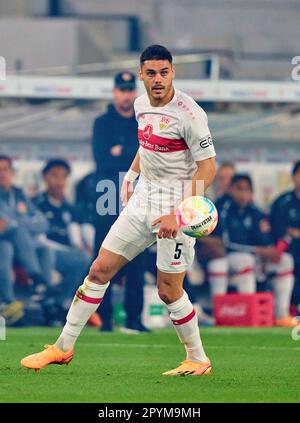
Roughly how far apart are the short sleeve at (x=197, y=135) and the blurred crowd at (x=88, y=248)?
678 centimetres

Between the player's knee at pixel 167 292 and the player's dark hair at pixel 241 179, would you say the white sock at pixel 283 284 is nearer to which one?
the player's dark hair at pixel 241 179

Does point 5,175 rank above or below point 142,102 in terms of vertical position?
below

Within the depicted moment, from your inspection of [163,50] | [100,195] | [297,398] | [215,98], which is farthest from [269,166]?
[297,398]

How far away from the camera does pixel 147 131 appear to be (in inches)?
382

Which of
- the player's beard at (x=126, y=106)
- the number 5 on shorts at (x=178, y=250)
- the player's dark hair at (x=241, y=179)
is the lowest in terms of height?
the player's dark hair at (x=241, y=179)

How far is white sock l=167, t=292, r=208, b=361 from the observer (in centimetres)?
979

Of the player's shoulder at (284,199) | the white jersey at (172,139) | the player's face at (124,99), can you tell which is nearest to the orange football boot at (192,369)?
the white jersey at (172,139)

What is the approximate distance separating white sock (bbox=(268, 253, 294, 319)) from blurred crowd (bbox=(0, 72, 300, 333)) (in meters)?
0.01

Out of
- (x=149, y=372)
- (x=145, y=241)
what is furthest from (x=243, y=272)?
(x=145, y=241)

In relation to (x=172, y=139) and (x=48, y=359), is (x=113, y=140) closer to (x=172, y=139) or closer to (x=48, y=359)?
(x=172, y=139)

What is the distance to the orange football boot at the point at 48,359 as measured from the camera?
970 centimetres

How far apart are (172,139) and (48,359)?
1.77 meters

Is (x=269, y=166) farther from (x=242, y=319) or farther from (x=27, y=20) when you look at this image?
(x=27, y=20)

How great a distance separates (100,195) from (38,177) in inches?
116
